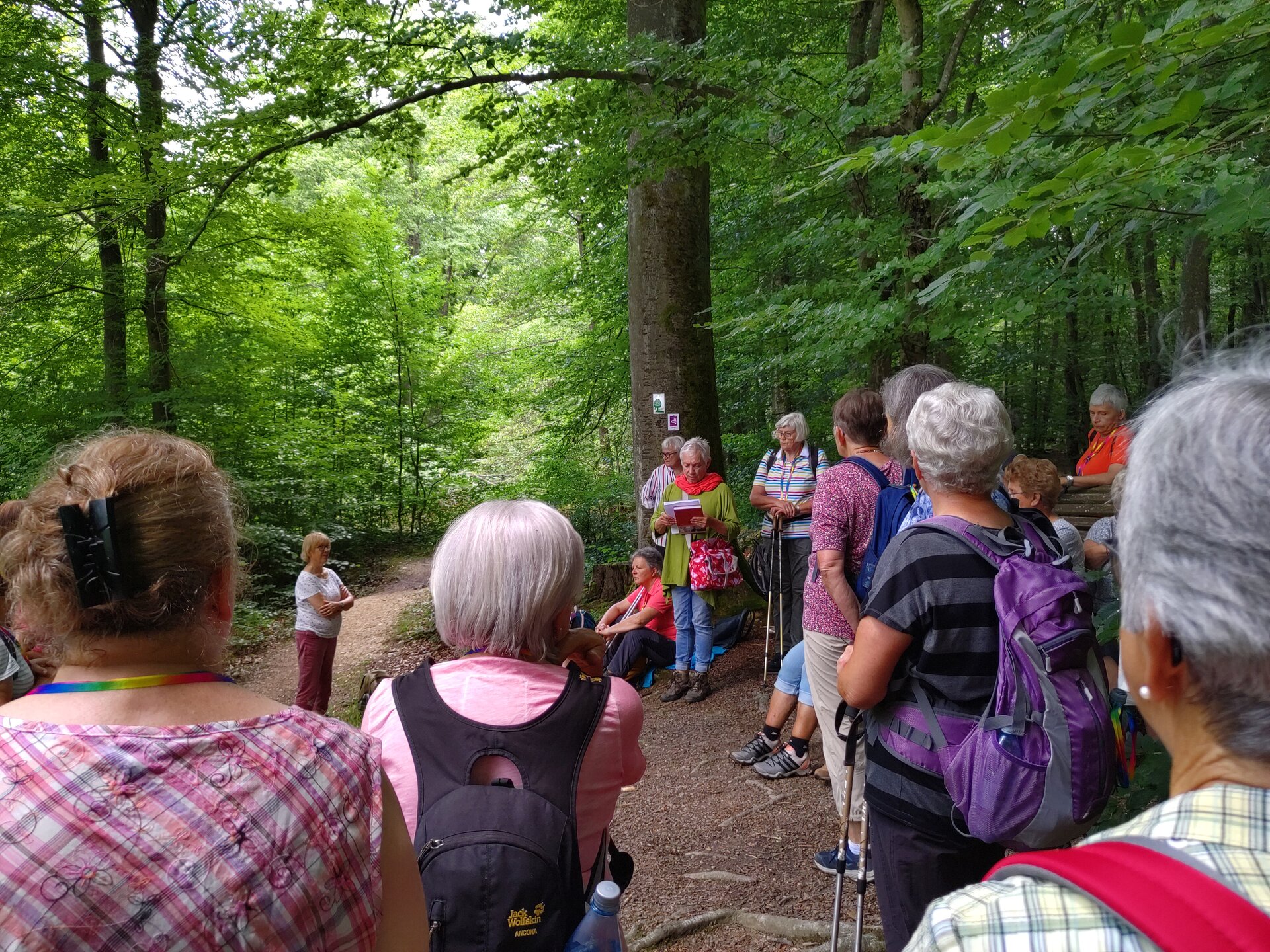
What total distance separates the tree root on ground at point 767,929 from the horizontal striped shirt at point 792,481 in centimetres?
310

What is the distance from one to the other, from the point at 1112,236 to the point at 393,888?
343 centimetres

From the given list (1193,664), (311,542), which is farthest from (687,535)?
(1193,664)

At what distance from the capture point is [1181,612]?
2.70 feet

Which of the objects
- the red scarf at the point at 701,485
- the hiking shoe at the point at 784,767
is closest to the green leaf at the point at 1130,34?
the hiking shoe at the point at 784,767

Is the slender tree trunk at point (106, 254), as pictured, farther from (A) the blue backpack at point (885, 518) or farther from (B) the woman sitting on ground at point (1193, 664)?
(B) the woman sitting on ground at point (1193, 664)

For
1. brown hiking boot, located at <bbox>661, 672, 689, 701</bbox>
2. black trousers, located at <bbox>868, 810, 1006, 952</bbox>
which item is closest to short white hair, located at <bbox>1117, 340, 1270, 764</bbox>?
black trousers, located at <bbox>868, 810, 1006, 952</bbox>

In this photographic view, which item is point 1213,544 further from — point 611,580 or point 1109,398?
point 611,580

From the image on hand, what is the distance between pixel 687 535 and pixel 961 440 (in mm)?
4354

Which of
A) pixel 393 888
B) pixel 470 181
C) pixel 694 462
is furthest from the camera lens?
pixel 470 181

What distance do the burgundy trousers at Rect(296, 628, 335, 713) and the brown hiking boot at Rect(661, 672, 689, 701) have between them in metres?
2.52

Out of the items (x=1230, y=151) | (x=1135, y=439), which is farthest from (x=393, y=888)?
(x=1230, y=151)

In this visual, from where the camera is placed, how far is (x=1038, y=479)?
3.69 meters

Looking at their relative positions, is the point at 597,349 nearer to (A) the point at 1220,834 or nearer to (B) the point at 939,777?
(B) the point at 939,777

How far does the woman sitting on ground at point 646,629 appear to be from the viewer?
22.3 ft
